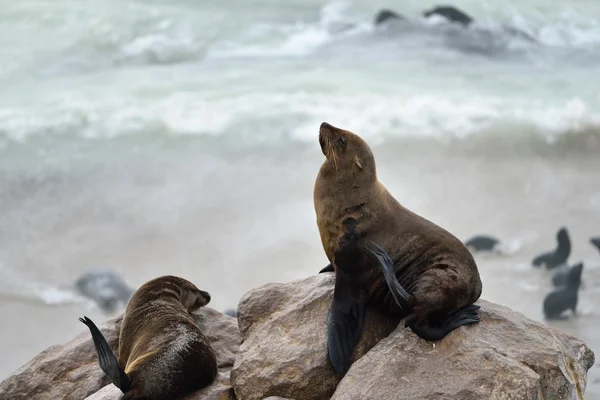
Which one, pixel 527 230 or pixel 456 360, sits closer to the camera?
pixel 456 360

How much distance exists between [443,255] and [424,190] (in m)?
6.58

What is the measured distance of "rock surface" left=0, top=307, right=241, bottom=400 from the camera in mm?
4328

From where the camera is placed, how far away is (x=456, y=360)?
137 inches

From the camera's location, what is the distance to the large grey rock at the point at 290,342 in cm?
372

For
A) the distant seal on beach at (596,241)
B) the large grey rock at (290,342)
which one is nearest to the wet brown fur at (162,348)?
the large grey rock at (290,342)

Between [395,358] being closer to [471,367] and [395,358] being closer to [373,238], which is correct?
[471,367]

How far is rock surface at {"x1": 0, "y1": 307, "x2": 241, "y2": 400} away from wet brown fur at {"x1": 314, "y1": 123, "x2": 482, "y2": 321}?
821 mm

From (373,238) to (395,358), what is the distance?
0.53 meters

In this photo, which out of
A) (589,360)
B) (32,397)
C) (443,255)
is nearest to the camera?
(443,255)

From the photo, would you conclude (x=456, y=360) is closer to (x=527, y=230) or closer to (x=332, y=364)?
(x=332, y=364)

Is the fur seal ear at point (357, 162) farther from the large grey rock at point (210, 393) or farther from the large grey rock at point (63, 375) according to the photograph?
the large grey rock at point (63, 375)

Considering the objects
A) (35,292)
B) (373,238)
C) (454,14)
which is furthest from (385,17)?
(373,238)

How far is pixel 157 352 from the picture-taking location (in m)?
3.75

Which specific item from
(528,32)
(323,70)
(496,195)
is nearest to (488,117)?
(496,195)
